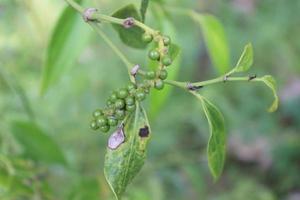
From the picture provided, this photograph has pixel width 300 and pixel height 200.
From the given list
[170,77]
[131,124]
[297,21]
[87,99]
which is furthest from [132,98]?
[297,21]

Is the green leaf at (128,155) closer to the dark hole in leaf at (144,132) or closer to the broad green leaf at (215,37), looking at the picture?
the dark hole in leaf at (144,132)

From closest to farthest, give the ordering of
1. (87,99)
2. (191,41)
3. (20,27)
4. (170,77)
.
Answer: (170,77) < (87,99) < (20,27) < (191,41)

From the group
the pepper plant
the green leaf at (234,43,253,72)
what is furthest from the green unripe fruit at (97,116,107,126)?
the green leaf at (234,43,253,72)

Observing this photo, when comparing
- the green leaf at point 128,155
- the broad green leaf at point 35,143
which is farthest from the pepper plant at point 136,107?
the broad green leaf at point 35,143

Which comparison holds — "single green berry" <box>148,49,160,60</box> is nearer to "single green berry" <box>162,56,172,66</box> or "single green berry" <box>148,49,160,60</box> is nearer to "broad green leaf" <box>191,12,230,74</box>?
"single green berry" <box>162,56,172,66</box>

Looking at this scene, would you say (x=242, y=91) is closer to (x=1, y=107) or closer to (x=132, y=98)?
(x=1, y=107)

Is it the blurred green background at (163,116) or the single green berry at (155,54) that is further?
the blurred green background at (163,116)
